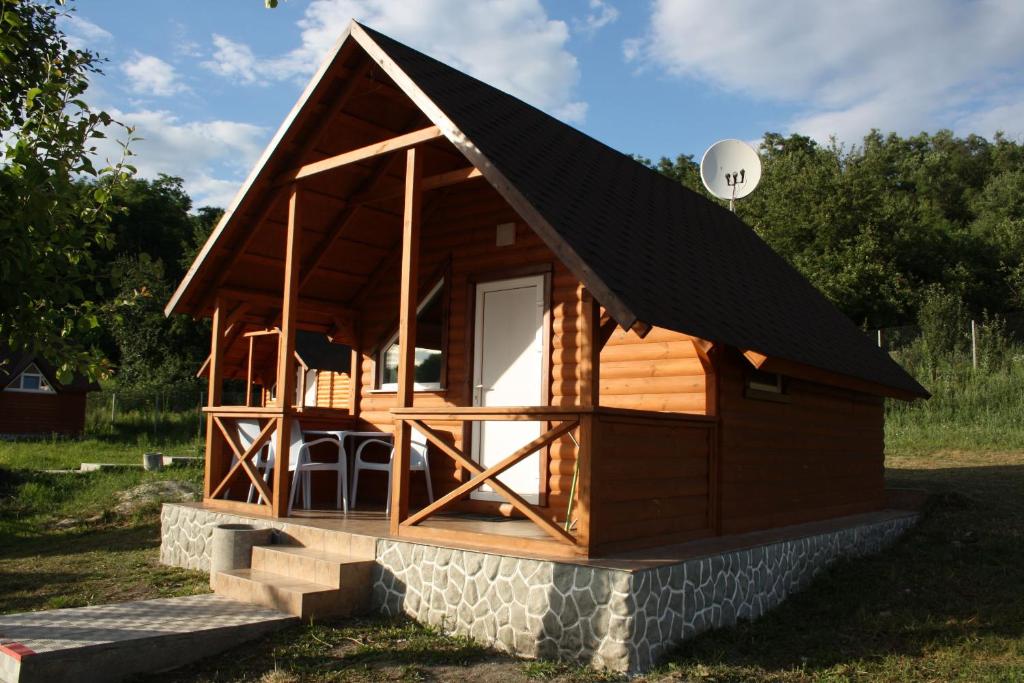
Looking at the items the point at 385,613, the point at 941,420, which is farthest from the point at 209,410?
the point at 941,420

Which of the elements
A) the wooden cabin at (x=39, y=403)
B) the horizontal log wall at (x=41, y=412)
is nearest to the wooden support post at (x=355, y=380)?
the wooden cabin at (x=39, y=403)

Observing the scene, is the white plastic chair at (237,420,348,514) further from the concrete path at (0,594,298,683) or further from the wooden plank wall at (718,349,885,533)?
the wooden plank wall at (718,349,885,533)

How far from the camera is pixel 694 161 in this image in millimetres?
45375

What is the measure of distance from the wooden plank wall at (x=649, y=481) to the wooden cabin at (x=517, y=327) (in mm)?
24

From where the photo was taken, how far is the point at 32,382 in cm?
3059

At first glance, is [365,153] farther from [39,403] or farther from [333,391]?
[39,403]

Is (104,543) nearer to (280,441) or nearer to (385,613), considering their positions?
(280,441)

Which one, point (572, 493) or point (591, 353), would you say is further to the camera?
point (572, 493)

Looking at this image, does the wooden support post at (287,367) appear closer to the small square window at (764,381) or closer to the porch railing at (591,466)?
the porch railing at (591,466)

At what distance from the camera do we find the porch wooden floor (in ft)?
18.6

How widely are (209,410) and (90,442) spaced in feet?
68.3

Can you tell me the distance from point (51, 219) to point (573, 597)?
3774 mm

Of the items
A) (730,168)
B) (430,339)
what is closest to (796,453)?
(430,339)

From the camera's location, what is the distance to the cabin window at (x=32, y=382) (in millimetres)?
30359
